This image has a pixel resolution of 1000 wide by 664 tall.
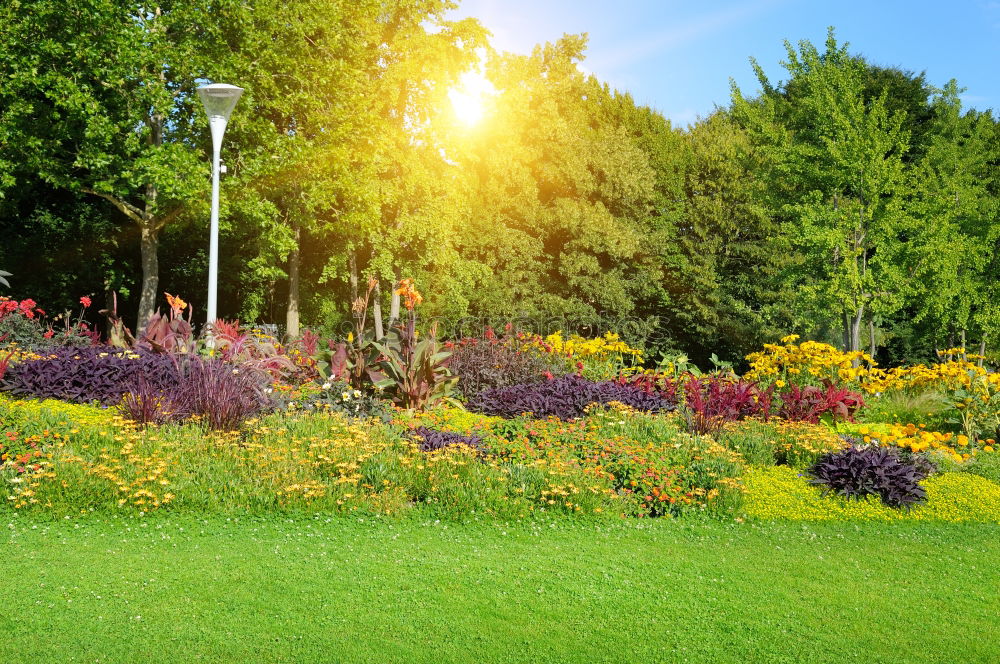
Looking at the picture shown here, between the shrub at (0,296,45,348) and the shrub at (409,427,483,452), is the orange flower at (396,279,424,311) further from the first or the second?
the shrub at (0,296,45,348)

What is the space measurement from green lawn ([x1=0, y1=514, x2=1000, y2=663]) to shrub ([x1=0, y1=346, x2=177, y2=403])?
275 centimetres

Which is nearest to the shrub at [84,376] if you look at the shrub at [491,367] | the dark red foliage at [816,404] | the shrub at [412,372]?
the shrub at [412,372]

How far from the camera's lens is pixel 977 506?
6012mm

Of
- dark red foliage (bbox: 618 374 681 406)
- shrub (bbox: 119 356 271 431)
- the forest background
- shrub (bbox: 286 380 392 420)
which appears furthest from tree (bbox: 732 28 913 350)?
shrub (bbox: 119 356 271 431)

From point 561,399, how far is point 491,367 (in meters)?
1.49

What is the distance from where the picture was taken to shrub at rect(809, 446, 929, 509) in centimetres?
593

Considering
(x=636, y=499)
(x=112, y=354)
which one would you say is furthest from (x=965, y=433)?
(x=112, y=354)

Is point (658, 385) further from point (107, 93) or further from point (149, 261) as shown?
point (107, 93)

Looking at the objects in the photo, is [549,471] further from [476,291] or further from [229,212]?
[476,291]

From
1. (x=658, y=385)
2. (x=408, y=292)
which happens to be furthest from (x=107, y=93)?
(x=658, y=385)

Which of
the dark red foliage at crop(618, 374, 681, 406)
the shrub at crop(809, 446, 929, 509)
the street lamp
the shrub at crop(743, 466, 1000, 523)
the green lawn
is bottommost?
the green lawn

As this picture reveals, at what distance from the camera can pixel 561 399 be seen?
26.9 ft

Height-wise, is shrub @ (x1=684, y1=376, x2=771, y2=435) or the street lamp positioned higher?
the street lamp

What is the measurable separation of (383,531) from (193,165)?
1197 cm
